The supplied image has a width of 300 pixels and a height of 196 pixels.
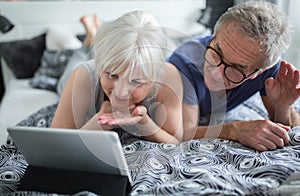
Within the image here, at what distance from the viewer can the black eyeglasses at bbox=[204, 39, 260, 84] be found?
1.31 meters

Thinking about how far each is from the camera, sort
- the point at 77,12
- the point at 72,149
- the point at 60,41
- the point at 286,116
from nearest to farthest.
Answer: the point at 72,149 → the point at 286,116 → the point at 60,41 → the point at 77,12

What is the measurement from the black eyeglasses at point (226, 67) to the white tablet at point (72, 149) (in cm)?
54

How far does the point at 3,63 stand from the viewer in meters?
2.83

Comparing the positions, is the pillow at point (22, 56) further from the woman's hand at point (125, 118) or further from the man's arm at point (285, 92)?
the man's arm at point (285, 92)

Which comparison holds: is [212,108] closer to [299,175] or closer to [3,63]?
[299,175]

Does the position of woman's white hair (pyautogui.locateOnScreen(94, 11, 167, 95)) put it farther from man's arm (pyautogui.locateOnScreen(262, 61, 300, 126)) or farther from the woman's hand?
man's arm (pyautogui.locateOnScreen(262, 61, 300, 126))

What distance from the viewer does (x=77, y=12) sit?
2969mm

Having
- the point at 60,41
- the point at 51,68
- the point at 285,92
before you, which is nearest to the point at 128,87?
the point at 285,92

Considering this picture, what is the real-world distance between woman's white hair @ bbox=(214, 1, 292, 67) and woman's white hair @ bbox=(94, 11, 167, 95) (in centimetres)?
24

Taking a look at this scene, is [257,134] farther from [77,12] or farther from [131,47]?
[77,12]

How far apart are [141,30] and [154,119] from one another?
1.13 ft

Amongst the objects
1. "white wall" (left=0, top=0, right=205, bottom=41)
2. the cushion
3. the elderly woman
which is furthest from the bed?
"white wall" (left=0, top=0, right=205, bottom=41)

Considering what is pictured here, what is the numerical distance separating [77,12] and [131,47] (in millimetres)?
1906

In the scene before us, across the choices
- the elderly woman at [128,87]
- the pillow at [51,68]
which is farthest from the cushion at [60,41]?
the elderly woman at [128,87]
